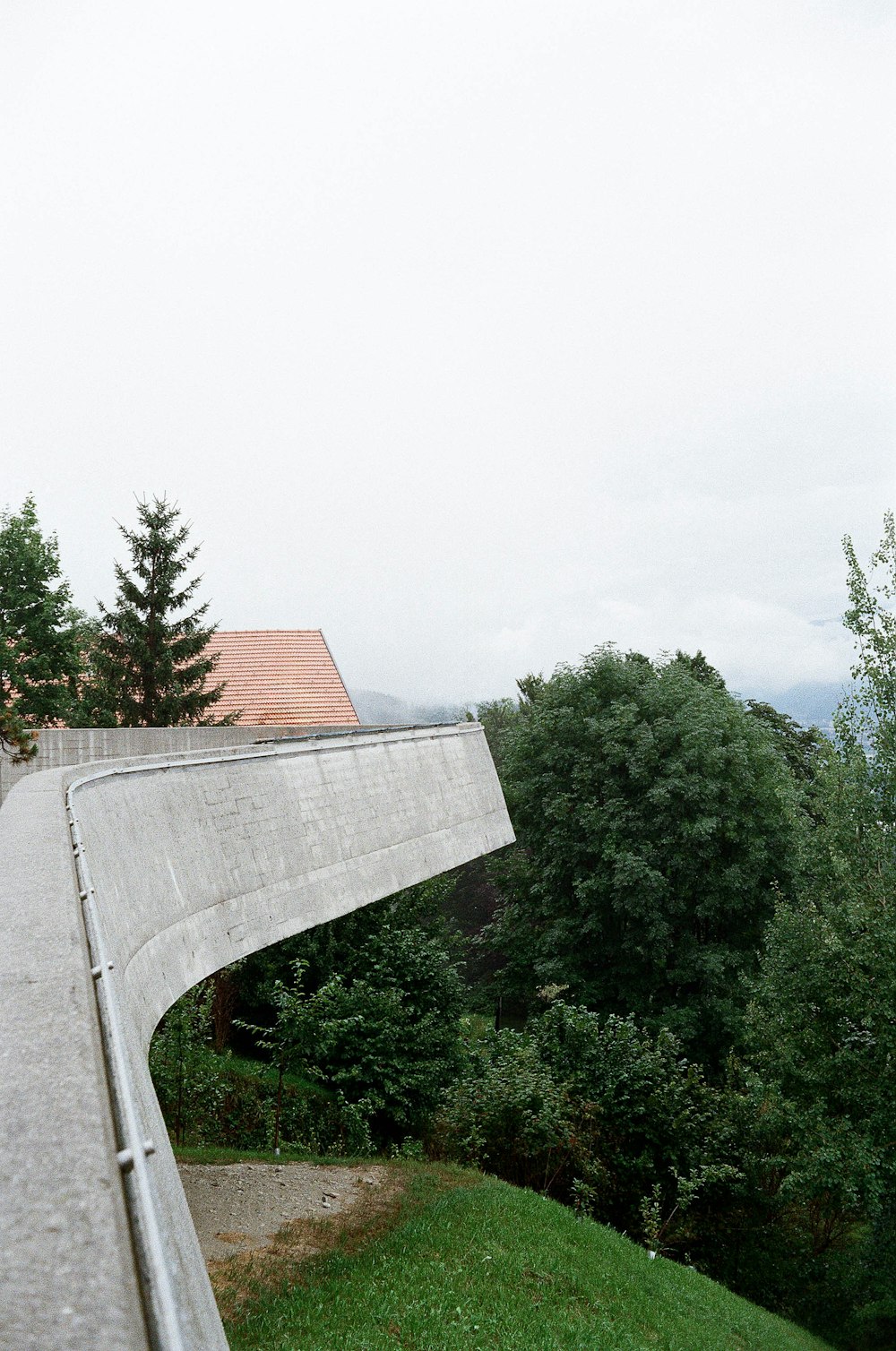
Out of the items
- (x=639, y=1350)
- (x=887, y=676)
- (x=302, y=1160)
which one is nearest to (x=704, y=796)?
(x=887, y=676)

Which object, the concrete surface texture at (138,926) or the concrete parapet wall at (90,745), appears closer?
the concrete surface texture at (138,926)

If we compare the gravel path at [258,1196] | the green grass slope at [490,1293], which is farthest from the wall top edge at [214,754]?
the gravel path at [258,1196]

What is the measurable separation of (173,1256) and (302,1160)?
37.4ft

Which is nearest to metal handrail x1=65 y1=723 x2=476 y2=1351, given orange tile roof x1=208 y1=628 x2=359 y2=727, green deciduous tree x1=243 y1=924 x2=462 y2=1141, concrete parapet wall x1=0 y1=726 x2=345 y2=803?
green deciduous tree x1=243 y1=924 x2=462 y2=1141

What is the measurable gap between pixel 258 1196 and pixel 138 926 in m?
5.92

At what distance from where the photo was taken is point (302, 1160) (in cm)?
1212

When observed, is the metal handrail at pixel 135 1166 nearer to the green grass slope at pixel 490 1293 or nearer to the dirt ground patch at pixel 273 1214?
the green grass slope at pixel 490 1293

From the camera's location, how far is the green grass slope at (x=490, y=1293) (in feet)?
22.9

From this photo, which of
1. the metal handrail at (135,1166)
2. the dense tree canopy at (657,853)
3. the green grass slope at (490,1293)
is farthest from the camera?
the dense tree canopy at (657,853)

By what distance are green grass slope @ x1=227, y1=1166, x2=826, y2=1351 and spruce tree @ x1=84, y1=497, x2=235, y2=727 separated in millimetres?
13555

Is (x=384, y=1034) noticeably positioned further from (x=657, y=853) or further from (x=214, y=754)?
(x=657, y=853)

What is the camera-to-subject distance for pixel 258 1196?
10.4m

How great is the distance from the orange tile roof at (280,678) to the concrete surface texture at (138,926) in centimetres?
976

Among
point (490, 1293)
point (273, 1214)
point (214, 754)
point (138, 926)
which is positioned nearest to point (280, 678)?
point (214, 754)
